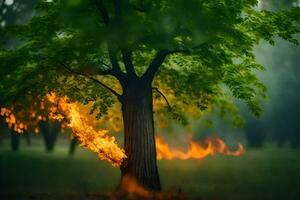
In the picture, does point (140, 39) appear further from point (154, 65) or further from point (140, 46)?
point (154, 65)

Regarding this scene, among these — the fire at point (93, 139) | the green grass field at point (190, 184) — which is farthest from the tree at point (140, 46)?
the green grass field at point (190, 184)

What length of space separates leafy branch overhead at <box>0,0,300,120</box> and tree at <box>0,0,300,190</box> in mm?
33

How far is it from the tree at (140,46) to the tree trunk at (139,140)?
0.12 feet

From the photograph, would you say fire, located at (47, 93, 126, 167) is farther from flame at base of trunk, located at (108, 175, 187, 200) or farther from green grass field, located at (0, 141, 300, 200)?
green grass field, located at (0, 141, 300, 200)

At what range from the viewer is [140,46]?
693 inches

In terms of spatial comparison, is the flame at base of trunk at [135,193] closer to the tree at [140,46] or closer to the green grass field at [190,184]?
the tree at [140,46]

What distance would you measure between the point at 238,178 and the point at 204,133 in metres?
49.1

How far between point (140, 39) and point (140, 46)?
2.86 feet

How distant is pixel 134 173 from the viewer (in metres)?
18.3

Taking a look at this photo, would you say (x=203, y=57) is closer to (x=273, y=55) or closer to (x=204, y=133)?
(x=273, y=55)

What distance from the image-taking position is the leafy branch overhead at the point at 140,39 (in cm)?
1588

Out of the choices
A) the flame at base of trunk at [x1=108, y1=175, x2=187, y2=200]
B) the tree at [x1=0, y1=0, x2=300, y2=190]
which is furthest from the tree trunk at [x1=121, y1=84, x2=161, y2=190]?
the flame at base of trunk at [x1=108, y1=175, x2=187, y2=200]

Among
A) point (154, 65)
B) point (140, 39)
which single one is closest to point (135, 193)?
point (154, 65)

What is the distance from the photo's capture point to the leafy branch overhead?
52.1 feet
